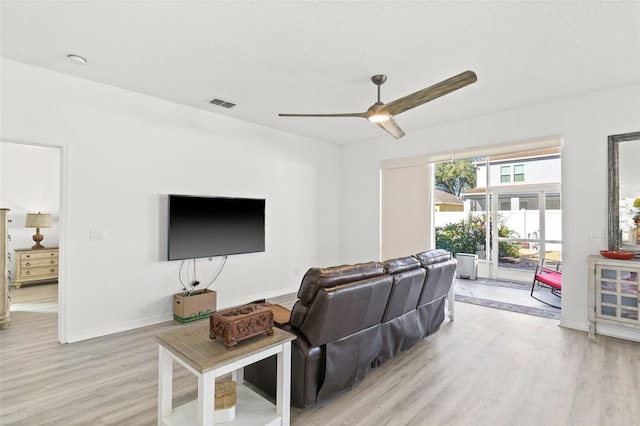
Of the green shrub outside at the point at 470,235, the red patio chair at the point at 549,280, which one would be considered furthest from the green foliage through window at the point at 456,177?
the red patio chair at the point at 549,280

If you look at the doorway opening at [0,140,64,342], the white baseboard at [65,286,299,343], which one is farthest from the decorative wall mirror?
the doorway opening at [0,140,64,342]

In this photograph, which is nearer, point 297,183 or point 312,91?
point 312,91

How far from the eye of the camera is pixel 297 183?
5551mm

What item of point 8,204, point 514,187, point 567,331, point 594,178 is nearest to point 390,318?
point 567,331

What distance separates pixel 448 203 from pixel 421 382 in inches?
234

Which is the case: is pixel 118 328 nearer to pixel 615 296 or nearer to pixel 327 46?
pixel 327 46

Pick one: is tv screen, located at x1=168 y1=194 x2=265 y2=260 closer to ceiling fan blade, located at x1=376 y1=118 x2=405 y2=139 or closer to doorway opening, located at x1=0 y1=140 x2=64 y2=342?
ceiling fan blade, located at x1=376 y1=118 x2=405 y2=139

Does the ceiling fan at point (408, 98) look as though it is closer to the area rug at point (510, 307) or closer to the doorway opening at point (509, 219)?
the area rug at point (510, 307)

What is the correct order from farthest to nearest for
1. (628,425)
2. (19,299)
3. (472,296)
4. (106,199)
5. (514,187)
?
1. (514,187)
2. (472,296)
3. (19,299)
4. (106,199)
5. (628,425)

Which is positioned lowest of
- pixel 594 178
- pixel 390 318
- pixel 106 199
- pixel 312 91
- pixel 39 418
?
pixel 39 418

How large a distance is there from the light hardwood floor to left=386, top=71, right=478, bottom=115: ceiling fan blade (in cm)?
228

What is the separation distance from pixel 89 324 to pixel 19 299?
2531mm

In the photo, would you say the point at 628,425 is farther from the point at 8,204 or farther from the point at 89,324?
the point at 8,204

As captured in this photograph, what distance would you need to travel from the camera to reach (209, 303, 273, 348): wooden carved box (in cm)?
173
